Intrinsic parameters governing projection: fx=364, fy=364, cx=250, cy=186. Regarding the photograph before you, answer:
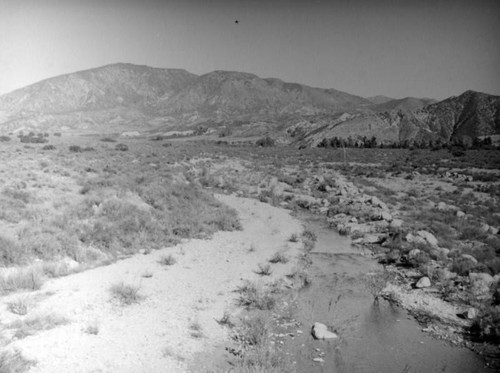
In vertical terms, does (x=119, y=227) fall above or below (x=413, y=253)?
above

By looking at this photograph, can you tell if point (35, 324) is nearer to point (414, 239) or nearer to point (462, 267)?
point (462, 267)

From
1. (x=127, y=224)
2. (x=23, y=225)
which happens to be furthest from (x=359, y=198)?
(x=23, y=225)

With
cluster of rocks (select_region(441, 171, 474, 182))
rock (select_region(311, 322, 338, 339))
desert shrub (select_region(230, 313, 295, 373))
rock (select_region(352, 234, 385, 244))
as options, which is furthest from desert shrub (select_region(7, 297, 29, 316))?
cluster of rocks (select_region(441, 171, 474, 182))

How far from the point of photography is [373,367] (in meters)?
7.27

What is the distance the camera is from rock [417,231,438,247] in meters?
14.4

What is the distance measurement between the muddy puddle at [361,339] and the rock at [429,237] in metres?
4.22

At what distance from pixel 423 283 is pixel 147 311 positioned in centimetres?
796

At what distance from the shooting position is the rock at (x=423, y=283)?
429 inches


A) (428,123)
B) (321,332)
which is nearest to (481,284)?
(321,332)

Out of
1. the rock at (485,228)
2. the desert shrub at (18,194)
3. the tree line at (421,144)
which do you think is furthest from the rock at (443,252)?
the tree line at (421,144)

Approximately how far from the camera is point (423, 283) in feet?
35.8

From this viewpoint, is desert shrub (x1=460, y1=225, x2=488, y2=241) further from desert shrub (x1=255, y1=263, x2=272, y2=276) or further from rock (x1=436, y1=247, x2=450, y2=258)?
desert shrub (x1=255, y1=263, x2=272, y2=276)

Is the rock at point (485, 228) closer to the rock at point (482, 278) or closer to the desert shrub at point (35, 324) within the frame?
the rock at point (482, 278)

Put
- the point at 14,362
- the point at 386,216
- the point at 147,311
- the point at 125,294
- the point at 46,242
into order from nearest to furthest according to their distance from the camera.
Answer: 1. the point at 14,362
2. the point at 147,311
3. the point at 125,294
4. the point at 46,242
5. the point at 386,216
